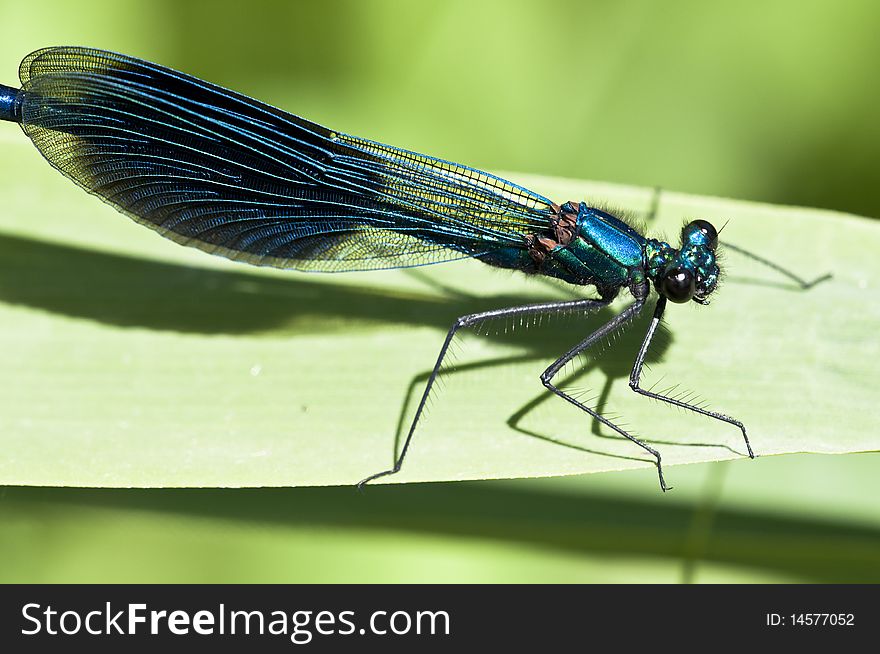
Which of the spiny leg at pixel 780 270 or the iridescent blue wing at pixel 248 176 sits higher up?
the iridescent blue wing at pixel 248 176

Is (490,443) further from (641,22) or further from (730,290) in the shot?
(641,22)

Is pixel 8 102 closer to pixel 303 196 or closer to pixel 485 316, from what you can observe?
pixel 303 196

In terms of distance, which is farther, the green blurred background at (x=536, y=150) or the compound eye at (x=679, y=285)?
the compound eye at (x=679, y=285)

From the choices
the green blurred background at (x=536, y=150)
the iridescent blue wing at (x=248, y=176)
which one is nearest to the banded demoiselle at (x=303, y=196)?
the iridescent blue wing at (x=248, y=176)

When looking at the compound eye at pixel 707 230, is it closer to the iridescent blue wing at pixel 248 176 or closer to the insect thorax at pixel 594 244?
the insect thorax at pixel 594 244

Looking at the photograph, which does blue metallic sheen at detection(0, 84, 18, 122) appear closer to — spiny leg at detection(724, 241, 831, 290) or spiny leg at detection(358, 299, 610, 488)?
spiny leg at detection(358, 299, 610, 488)
